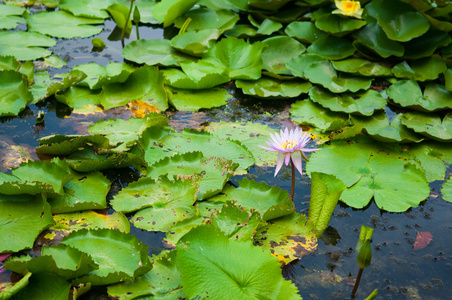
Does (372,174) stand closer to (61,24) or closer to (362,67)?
(362,67)

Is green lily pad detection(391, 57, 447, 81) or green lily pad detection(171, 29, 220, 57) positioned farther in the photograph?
green lily pad detection(171, 29, 220, 57)

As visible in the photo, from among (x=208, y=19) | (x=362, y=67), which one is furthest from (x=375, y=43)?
(x=208, y=19)

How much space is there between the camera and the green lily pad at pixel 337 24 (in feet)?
10.1

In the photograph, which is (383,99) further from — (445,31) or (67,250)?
(67,250)

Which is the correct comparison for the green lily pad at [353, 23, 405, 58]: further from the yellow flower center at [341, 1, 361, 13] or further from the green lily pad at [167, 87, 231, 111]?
the green lily pad at [167, 87, 231, 111]

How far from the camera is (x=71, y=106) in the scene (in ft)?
8.95

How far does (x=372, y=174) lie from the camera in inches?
85.6

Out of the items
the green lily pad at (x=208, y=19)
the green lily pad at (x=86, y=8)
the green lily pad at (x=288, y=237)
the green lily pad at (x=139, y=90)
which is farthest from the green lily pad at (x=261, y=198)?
the green lily pad at (x=86, y=8)

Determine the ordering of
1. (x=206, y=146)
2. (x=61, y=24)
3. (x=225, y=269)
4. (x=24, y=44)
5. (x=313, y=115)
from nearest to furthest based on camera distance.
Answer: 1. (x=225, y=269)
2. (x=206, y=146)
3. (x=313, y=115)
4. (x=24, y=44)
5. (x=61, y=24)

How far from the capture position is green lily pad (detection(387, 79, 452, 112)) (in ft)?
8.48

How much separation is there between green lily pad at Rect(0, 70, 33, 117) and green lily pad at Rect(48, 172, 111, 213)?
82 centimetres

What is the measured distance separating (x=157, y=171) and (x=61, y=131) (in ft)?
2.60

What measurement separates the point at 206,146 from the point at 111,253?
2.75 feet

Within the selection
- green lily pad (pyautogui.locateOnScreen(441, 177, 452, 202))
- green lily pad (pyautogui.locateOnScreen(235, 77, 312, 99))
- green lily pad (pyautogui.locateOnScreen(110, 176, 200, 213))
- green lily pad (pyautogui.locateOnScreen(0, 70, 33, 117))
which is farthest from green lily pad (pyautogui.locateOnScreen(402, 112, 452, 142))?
green lily pad (pyautogui.locateOnScreen(0, 70, 33, 117))
